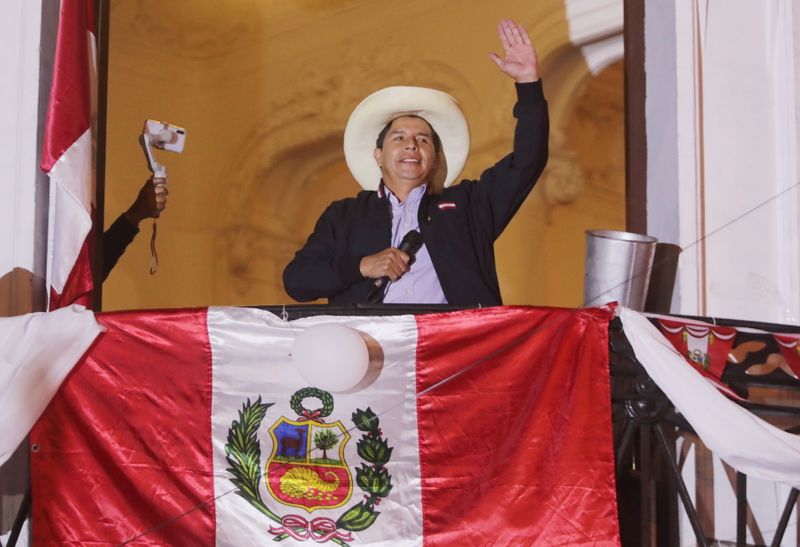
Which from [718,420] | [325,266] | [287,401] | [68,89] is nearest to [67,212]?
[68,89]

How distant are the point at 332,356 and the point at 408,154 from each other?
142 cm

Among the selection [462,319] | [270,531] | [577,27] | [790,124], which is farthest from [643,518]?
[577,27]

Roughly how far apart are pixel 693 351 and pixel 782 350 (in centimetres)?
42

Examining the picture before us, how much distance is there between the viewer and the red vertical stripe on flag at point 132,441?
3.55 m

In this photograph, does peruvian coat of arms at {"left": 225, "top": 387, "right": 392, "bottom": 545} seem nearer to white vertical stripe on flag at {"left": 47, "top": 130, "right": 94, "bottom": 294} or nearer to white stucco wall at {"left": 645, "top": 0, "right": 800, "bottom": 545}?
white vertical stripe on flag at {"left": 47, "top": 130, "right": 94, "bottom": 294}

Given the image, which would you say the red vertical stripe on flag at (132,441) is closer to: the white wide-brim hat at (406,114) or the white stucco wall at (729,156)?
the white wide-brim hat at (406,114)

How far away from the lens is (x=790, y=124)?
4605mm

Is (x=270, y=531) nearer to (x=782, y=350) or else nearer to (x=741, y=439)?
(x=741, y=439)

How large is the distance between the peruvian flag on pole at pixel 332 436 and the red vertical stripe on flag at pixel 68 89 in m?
0.90

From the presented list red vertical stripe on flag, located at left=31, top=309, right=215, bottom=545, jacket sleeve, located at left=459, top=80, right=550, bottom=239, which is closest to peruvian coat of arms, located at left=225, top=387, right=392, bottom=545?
red vertical stripe on flag, located at left=31, top=309, right=215, bottom=545

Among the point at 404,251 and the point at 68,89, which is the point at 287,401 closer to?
the point at 404,251

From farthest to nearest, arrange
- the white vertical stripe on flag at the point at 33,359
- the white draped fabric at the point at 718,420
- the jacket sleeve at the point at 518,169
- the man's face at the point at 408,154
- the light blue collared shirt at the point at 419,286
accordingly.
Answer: the man's face at the point at 408,154
the light blue collared shirt at the point at 419,286
the jacket sleeve at the point at 518,169
the white vertical stripe on flag at the point at 33,359
the white draped fabric at the point at 718,420

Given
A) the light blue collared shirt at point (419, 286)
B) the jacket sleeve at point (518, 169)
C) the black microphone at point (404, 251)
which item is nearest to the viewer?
the black microphone at point (404, 251)

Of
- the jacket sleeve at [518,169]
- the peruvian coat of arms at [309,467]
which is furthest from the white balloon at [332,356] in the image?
the jacket sleeve at [518,169]
